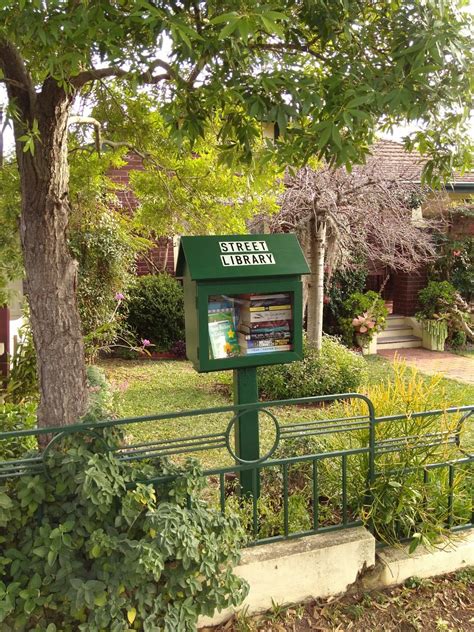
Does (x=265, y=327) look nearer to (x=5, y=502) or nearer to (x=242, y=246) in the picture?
(x=242, y=246)

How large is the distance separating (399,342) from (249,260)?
925cm

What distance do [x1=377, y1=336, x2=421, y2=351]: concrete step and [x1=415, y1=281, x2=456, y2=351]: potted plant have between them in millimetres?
186

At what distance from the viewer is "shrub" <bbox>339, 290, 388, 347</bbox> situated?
1048cm

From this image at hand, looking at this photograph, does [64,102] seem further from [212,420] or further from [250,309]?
[212,420]

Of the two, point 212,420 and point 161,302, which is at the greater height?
point 161,302

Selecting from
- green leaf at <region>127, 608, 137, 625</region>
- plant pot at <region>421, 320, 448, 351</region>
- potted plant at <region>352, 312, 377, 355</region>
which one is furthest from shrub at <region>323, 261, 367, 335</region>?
green leaf at <region>127, 608, 137, 625</region>

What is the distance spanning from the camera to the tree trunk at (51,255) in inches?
126

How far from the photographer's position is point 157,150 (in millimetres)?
5203

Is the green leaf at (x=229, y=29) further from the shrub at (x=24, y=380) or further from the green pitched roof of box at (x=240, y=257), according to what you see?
the shrub at (x=24, y=380)

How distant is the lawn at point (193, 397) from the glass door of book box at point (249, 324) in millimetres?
901

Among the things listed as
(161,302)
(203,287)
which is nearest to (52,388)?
(203,287)

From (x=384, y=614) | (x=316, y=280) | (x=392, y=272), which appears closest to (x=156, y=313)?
(x=316, y=280)

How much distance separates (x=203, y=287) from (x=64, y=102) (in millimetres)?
1450

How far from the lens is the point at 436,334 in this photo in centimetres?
1112
